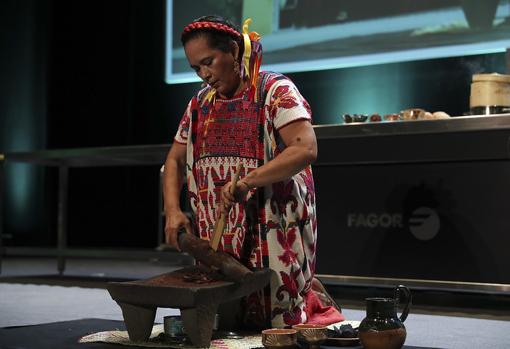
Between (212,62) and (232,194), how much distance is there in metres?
0.41

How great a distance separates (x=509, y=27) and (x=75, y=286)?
2.96 m

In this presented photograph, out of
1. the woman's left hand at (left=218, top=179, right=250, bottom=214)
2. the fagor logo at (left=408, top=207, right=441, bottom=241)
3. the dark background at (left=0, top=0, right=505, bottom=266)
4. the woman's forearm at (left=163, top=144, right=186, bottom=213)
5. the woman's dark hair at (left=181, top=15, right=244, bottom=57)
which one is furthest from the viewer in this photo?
the dark background at (left=0, top=0, right=505, bottom=266)

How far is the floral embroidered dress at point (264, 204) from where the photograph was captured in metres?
2.38

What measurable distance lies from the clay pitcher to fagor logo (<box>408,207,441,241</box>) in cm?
164

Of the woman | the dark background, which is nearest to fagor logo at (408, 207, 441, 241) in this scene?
the woman

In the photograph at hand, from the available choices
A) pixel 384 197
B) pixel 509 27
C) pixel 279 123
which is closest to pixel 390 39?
pixel 509 27

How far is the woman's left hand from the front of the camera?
2.23 meters

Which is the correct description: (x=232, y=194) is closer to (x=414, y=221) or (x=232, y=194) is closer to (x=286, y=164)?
(x=286, y=164)

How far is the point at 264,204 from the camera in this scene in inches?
94.5

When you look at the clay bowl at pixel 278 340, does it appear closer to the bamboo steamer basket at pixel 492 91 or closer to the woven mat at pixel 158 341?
the woven mat at pixel 158 341

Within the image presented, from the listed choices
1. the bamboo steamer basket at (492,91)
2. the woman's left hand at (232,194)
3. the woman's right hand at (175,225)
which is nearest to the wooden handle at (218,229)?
the woman's left hand at (232,194)

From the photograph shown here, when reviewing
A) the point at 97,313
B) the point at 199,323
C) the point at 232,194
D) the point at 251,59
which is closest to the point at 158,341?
the point at 199,323

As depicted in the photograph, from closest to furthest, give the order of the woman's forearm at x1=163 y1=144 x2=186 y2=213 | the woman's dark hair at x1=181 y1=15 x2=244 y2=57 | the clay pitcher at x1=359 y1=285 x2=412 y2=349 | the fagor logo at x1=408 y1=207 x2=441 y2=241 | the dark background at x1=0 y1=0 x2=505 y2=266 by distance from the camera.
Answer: the clay pitcher at x1=359 y1=285 x2=412 y2=349, the woman's dark hair at x1=181 y1=15 x2=244 y2=57, the woman's forearm at x1=163 y1=144 x2=186 y2=213, the fagor logo at x1=408 y1=207 x2=441 y2=241, the dark background at x1=0 y1=0 x2=505 y2=266

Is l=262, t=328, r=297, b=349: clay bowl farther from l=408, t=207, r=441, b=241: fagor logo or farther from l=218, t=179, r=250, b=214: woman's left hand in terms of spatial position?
l=408, t=207, r=441, b=241: fagor logo
